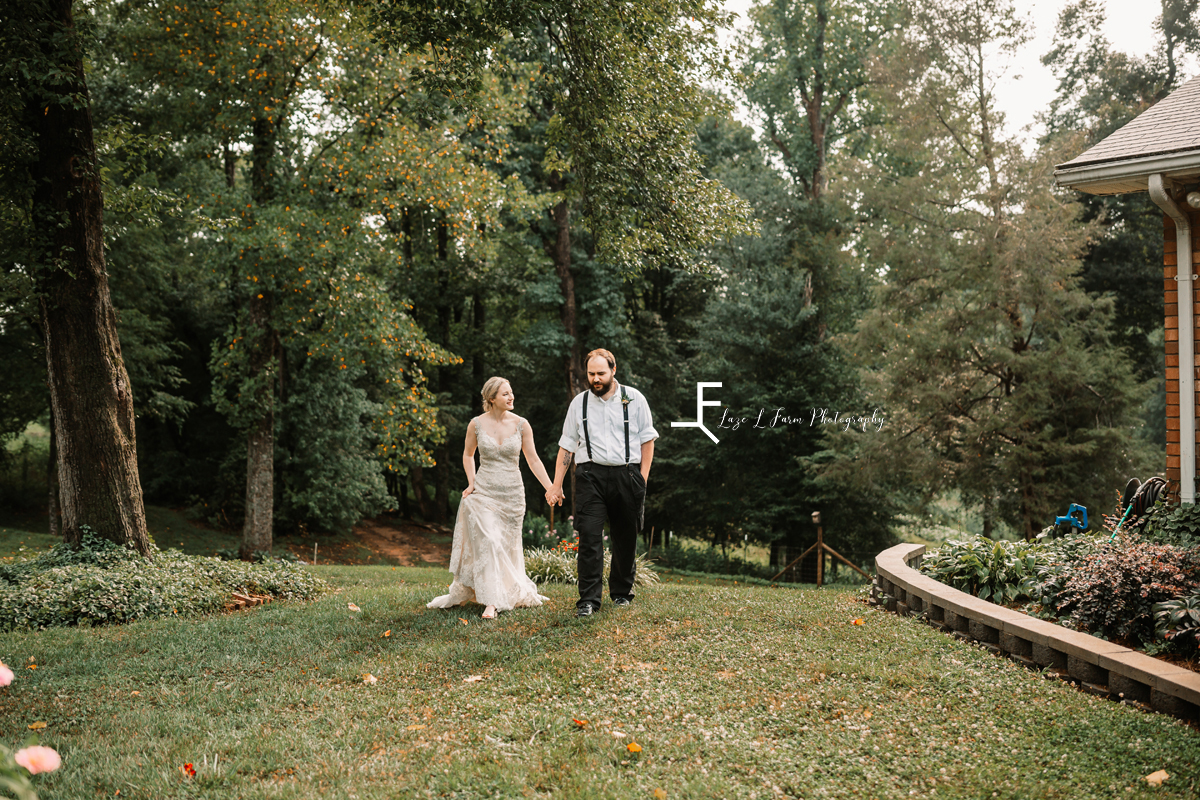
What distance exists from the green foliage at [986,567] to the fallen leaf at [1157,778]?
285cm

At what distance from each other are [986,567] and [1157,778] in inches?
136

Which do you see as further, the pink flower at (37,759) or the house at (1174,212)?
the house at (1174,212)

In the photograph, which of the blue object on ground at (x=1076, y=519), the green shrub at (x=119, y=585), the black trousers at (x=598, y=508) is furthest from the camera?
the blue object on ground at (x=1076, y=519)

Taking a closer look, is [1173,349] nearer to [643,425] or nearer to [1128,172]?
[1128,172]

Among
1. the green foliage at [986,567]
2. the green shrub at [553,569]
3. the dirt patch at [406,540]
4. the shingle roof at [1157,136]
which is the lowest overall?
the dirt patch at [406,540]

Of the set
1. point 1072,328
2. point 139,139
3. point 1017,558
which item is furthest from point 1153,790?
point 1072,328

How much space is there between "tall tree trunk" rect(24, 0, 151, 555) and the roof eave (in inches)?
386

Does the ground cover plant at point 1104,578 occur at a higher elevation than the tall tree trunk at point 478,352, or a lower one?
lower

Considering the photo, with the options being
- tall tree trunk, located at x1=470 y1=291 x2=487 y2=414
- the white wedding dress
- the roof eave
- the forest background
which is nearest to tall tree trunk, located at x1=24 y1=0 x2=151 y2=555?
Answer: the forest background

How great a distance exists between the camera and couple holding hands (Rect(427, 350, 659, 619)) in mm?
6402

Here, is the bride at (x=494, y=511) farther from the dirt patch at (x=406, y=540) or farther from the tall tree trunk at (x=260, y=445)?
the dirt patch at (x=406, y=540)

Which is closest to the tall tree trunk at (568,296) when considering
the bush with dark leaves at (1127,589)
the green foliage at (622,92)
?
the green foliage at (622,92)

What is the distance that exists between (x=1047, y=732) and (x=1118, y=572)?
186 centimetres

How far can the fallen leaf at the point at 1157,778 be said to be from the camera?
317cm
